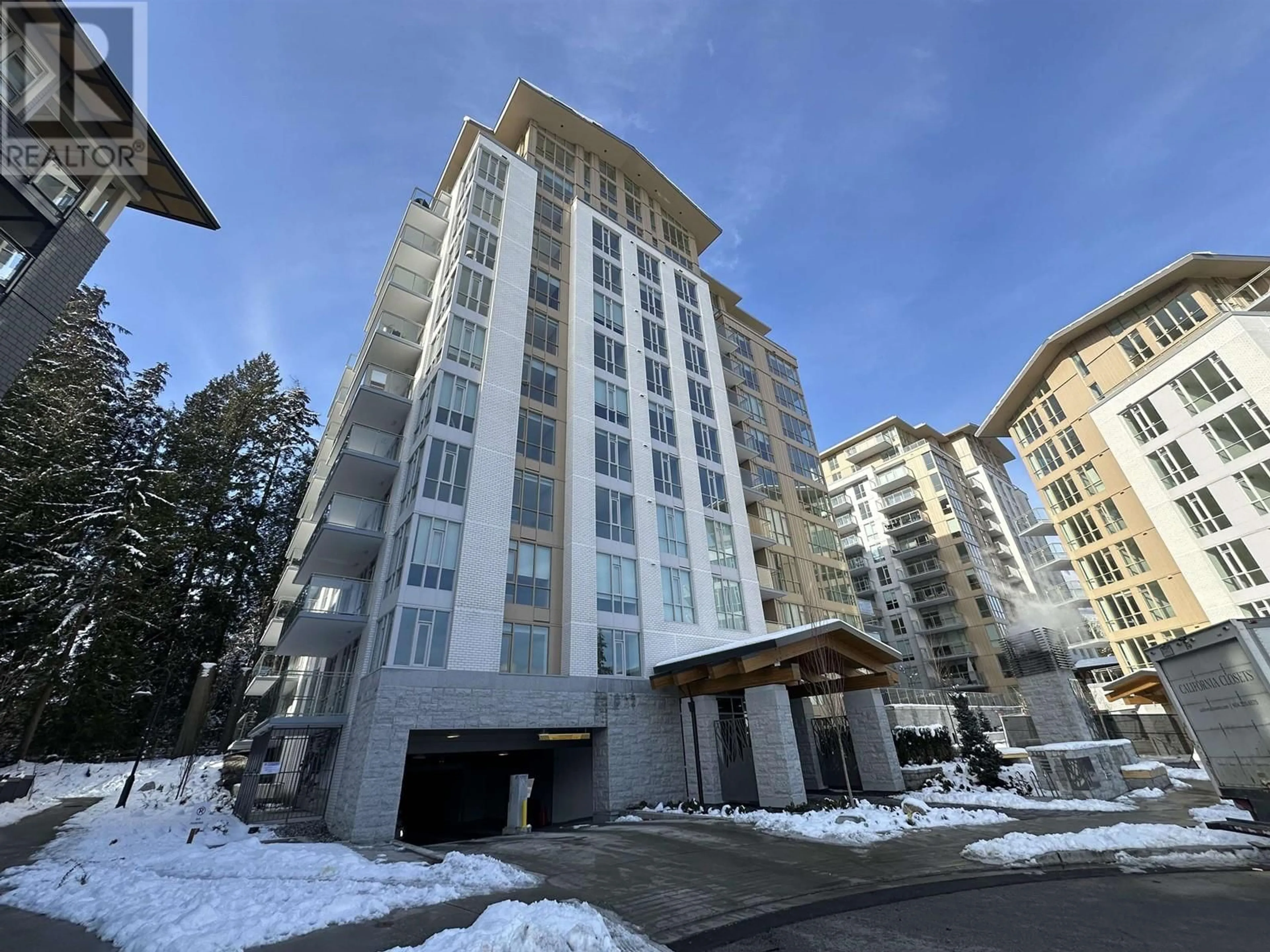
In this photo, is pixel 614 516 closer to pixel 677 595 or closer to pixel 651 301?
pixel 677 595

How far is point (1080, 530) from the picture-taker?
38469mm

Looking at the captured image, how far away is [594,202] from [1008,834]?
1455 inches

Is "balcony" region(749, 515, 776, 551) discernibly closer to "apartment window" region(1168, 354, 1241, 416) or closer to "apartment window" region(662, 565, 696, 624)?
"apartment window" region(662, 565, 696, 624)

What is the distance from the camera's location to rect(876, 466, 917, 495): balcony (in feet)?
196

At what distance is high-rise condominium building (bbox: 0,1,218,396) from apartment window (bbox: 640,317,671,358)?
897 inches

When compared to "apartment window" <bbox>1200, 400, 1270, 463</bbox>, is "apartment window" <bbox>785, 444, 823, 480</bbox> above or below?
above

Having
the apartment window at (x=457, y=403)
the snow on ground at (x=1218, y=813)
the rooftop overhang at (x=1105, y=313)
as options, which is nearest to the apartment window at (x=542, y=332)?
the apartment window at (x=457, y=403)

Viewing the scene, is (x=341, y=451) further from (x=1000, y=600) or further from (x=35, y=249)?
(x=1000, y=600)

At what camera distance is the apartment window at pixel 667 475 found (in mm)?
27000

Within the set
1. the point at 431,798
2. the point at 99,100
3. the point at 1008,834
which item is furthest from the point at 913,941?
the point at 431,798

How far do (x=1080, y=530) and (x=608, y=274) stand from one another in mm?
38990

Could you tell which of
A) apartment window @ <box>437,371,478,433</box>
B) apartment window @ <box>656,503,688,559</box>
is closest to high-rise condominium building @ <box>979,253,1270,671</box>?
apartment window @ <box>656,503,688,559</box>

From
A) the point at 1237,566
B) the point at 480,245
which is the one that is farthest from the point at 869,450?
the point at 480,245

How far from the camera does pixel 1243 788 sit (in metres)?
9.71
